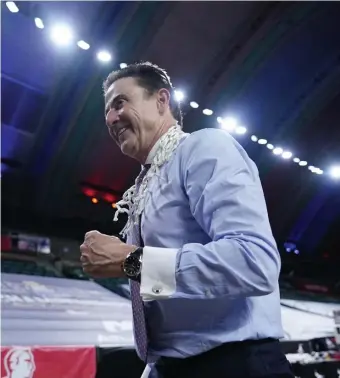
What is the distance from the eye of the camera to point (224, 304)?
0.75 metres

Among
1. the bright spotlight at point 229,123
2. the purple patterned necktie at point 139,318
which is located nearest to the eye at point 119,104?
the purple patterned necktie at point 139,318

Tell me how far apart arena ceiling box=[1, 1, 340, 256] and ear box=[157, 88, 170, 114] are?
3.59 m

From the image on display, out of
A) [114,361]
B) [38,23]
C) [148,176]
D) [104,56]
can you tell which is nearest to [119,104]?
[148,176]

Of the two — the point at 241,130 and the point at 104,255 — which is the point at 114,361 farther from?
the point at 241,130

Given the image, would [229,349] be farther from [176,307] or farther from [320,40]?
[320,40]

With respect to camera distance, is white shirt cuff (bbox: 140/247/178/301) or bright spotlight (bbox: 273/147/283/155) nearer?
white shirt cuff (bbox: 140/247/178/301)

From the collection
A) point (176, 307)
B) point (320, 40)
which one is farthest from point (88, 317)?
point (320, 40)

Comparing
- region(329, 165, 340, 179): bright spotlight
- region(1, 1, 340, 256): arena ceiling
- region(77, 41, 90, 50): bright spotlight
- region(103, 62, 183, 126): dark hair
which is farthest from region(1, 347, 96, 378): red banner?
region(77, 41, 90, 50): bright spotlight

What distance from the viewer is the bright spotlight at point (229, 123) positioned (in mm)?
5645

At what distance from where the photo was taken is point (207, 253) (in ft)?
2.23

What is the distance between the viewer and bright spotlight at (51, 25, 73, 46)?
485 cm

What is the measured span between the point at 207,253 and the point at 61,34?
4.73 meters

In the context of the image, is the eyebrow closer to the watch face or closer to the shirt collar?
the shirt collar

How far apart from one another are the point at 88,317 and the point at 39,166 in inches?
115
